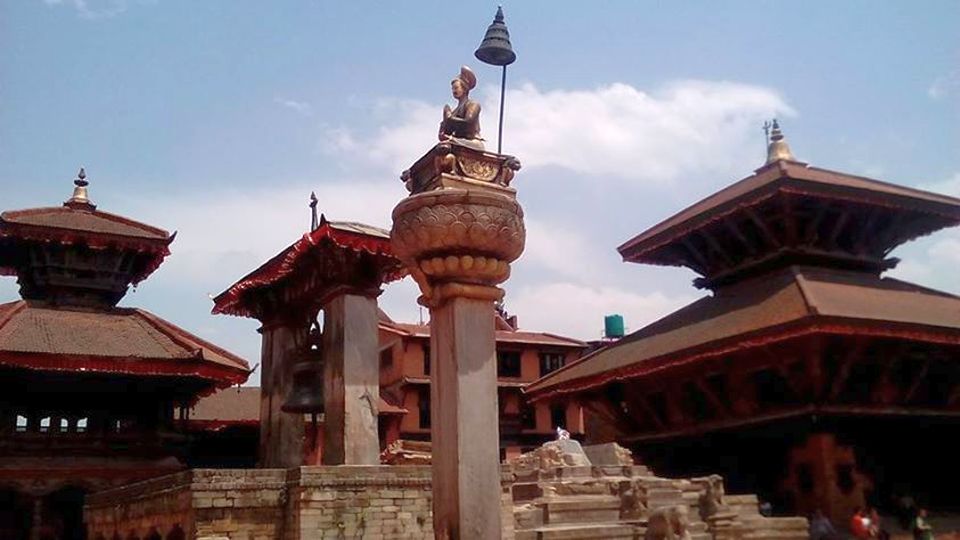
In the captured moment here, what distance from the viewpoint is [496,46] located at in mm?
8875

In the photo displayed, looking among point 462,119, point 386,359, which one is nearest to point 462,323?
point 462,119

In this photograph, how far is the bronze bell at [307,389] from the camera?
715 inches

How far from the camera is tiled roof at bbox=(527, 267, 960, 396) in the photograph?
20750mm

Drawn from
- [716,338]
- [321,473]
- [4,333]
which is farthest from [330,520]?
[4,333]

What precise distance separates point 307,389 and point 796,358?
464 inches

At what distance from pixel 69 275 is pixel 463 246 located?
82.3 ft

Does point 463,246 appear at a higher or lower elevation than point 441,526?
higher

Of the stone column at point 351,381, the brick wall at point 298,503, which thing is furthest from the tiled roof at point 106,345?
the stone column at point 351,381

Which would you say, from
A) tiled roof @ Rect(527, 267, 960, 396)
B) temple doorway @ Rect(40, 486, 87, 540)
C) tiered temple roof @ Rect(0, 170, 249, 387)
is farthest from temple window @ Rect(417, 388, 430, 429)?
temple doorway @ Rect(40, 486, 87, 540)

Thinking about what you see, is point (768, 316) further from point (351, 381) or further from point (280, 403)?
point (280, 403)

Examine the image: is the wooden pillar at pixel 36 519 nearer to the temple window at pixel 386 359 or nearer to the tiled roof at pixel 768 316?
the tiled roof at pixel 768 316

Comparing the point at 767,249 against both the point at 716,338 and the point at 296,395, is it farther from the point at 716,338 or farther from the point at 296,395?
the point at 296,395

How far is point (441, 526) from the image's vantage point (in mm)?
7281

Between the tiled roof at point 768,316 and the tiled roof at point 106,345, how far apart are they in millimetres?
10537
